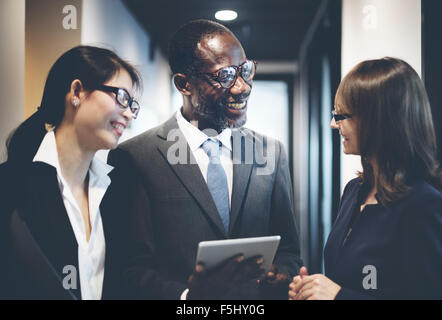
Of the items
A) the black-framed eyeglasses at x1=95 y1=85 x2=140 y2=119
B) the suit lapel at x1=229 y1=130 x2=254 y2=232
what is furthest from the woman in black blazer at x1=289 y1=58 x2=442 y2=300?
the black-framed eyeglasses at x1=95 y1=85 x2=140 y2=119

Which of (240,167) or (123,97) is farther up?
(123,97)

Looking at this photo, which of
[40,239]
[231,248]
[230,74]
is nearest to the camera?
[231,248]

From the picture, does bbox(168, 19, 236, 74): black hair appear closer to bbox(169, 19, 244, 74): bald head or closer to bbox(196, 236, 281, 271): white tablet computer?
bbox(169, 19, 244, 74): bald head

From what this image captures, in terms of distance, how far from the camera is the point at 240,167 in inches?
63.7

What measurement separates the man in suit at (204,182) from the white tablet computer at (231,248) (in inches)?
3.3

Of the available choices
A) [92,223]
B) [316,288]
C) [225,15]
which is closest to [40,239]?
[92,223]

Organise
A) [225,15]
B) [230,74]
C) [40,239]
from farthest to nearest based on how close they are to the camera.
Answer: [225,15]
[230,74]
[40,239]

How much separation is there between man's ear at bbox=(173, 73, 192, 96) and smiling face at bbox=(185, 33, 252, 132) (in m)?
0.02

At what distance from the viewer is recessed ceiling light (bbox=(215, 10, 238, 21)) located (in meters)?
1.73

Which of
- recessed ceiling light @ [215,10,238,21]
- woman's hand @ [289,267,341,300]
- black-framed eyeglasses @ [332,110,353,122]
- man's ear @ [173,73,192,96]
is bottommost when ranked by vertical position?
woman's hand @ [289,267,341,300]

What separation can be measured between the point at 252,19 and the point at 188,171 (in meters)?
0.85

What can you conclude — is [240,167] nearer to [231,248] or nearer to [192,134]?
[192,134]
